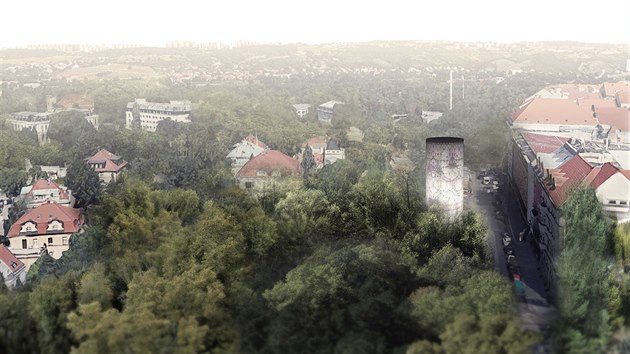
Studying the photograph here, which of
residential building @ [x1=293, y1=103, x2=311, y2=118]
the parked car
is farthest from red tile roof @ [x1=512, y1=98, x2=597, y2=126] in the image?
residential building @ [x1=293, y1=103, x2=311, y2=118]

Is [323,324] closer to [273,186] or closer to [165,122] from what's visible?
[273,186]

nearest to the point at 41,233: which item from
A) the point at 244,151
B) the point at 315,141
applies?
the point at 244,151

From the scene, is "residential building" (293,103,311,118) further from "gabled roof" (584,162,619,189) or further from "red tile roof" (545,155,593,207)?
"gabled roof" (584,162,619,189)

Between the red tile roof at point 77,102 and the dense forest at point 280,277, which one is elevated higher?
the dense forest at point 280,277

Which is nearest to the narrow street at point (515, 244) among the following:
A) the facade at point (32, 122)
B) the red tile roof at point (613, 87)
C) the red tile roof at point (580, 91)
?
the red tile roof at point (580, 91)

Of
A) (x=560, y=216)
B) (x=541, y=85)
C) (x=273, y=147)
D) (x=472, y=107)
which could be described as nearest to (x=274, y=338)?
(x=560, y=216)

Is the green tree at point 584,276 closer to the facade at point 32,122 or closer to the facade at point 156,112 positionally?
the facade at point 156,112
